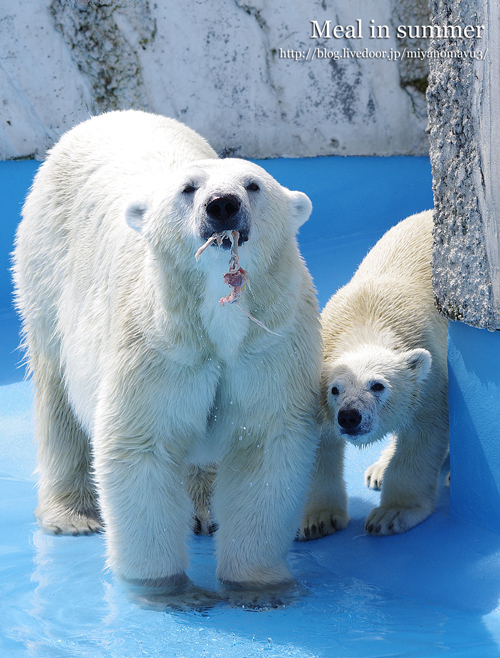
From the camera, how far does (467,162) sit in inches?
107

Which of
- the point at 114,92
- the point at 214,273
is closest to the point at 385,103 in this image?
the point at 114,92

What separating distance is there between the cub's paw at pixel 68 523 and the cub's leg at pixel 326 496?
813 millimetres

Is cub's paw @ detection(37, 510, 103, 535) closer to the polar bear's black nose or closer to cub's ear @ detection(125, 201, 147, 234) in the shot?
the polar bear's black nose

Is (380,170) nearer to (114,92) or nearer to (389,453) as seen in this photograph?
(114,92)

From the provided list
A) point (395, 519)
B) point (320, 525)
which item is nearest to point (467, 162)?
point (395, 519)

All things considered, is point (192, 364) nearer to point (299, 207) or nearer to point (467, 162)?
point (299, 207)

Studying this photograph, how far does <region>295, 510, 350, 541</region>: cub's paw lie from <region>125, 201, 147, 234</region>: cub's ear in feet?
4.17

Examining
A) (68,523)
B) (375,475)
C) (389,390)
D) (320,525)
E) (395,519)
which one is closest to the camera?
(389,390)

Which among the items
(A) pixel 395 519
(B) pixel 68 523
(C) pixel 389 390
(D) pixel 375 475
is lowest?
(D) pixel 375 475

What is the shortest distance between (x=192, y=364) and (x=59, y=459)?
114 cm

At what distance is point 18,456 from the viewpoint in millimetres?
4098

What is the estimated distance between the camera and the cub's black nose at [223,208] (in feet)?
7.30

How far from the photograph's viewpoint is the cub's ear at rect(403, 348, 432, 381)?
2.96m

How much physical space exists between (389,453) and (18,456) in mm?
1709
